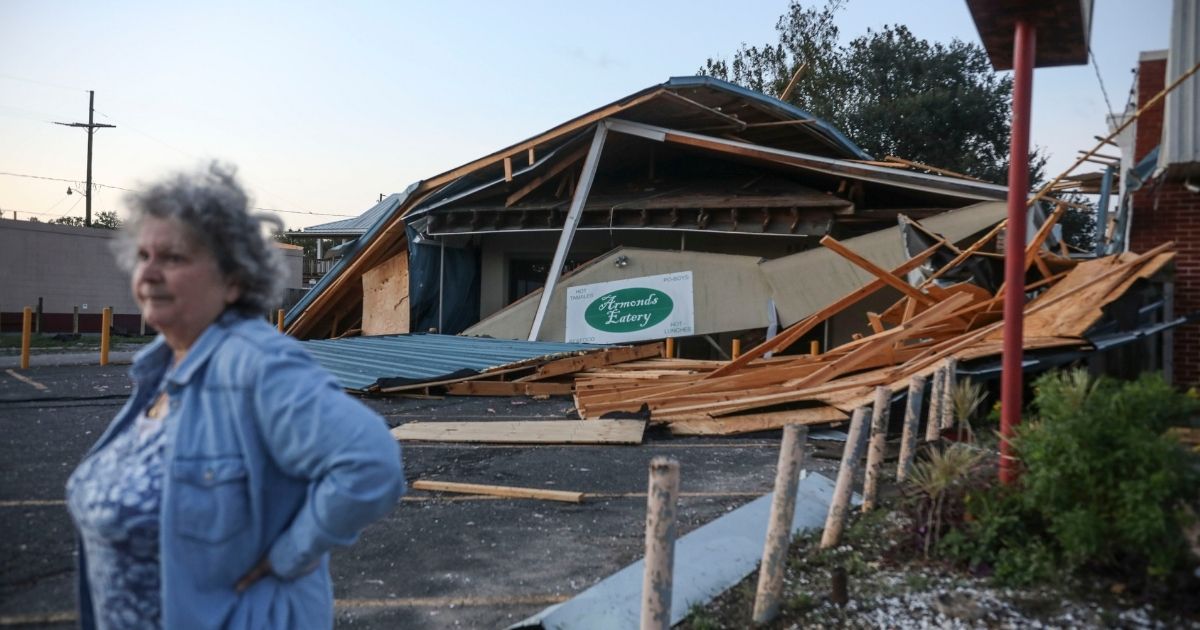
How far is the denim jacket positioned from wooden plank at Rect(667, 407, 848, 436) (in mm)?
7164

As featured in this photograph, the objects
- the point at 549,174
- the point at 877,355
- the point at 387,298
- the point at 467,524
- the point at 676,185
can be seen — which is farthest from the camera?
the point at 387,298

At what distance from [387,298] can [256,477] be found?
1830 cm

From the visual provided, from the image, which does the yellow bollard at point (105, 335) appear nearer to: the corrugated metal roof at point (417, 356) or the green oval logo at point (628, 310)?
the corrugated metal roof at point (417, 356)

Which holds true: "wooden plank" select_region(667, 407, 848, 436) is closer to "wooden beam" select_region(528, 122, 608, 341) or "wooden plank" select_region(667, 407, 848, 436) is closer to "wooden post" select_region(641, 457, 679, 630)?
"wooden post" select_region(641, 457, 679, 630)

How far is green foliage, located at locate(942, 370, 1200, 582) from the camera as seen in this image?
11.1ft

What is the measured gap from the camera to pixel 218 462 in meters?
1.98

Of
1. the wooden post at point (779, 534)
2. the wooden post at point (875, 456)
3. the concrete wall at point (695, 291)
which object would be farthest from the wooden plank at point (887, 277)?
the wooden post at point (779, 534)

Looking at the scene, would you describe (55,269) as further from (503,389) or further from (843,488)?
(843,488)

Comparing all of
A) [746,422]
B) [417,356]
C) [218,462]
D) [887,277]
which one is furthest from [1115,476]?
[417,356]

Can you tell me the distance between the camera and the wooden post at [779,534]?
3930 millimetres

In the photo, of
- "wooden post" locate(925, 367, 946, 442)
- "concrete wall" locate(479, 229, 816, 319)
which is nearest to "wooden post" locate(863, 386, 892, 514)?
"wooden post" locate(925, 367, 946, 442)

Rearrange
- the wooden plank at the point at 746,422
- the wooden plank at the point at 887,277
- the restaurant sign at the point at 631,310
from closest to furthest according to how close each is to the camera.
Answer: the wooden plank at the point at 746,422, the wooden plank at the point at 887,277, the restaurant sign at the point at 631,310

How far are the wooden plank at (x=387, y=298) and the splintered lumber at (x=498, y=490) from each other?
12360 mm

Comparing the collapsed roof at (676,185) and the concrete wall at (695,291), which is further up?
the collapsed roof at (676,185)
